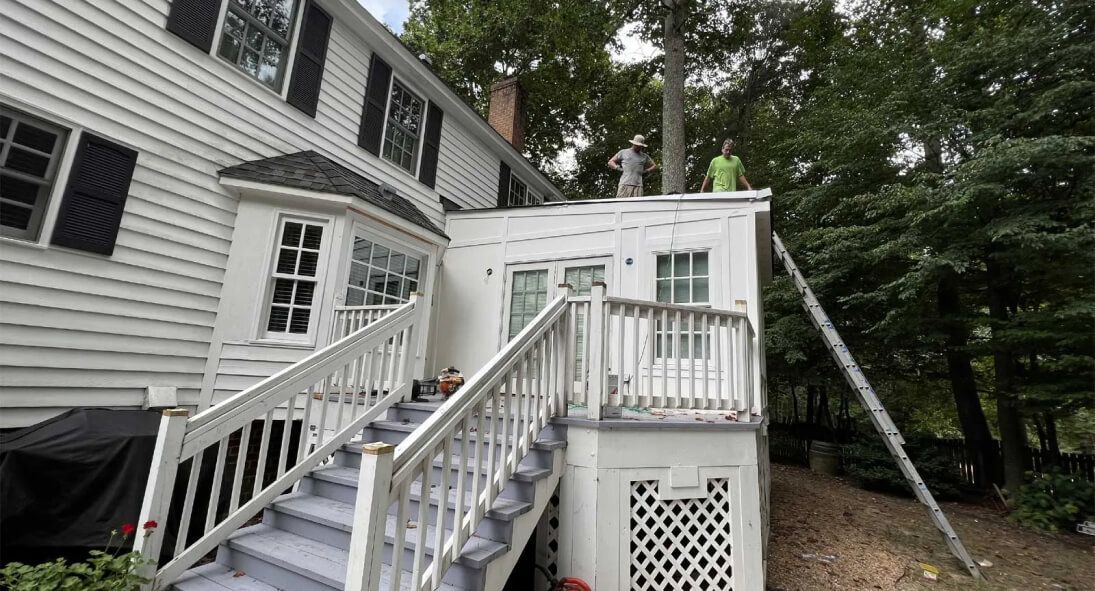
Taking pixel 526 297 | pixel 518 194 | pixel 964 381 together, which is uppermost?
pixel 518 194

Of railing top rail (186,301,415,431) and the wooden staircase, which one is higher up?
railing top rail (186,301,415,431)

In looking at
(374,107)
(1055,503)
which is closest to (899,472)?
(1055,503)

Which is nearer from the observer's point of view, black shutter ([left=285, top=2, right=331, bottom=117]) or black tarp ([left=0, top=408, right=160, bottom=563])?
black tarp ([left=0, top=408, right=160, bottom=563])

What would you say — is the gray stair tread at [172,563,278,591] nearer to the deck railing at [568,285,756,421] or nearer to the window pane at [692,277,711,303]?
the deck railing at [568,285,756,421]

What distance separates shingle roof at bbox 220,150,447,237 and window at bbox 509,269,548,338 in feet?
5.16

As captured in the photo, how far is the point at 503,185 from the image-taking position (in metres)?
9.45

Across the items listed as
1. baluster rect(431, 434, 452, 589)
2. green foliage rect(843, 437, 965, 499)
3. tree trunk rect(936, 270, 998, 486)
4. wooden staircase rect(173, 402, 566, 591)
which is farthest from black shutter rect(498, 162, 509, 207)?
green foliage rect(843, 437, 965, 499)

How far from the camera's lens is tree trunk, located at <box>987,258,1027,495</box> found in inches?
297

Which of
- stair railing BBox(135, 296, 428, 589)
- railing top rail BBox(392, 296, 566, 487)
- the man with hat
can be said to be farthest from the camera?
the man with hat

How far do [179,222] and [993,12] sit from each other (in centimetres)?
1369

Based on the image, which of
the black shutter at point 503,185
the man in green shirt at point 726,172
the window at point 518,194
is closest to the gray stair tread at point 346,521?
the man in green shirt at point 726,172

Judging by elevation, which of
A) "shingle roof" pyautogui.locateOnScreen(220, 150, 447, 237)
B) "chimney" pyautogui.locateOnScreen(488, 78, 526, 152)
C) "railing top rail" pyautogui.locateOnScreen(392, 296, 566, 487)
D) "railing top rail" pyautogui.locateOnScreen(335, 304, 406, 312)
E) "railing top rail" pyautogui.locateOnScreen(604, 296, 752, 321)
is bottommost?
"railing top rail" pyautogui.locateOnScreen(392, 296, 566, 487)

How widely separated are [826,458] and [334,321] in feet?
35.0

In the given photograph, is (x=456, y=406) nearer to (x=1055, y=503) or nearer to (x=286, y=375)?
(x=286, y=375)
